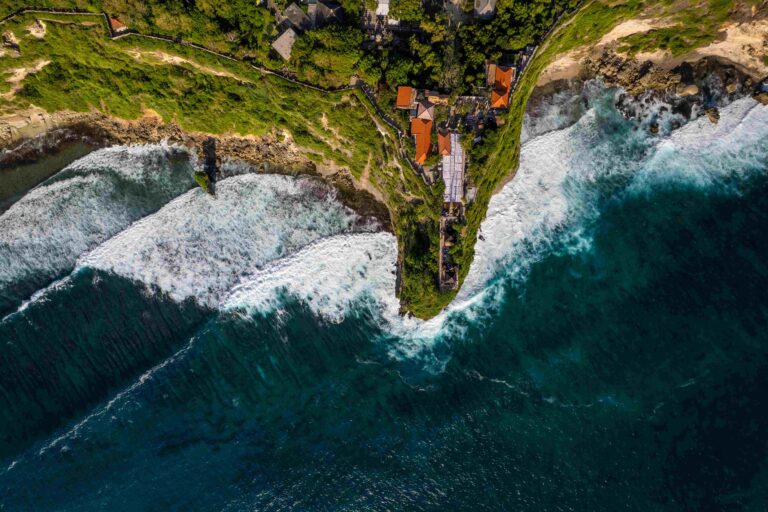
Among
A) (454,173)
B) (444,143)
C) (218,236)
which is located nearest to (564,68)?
(444,143)

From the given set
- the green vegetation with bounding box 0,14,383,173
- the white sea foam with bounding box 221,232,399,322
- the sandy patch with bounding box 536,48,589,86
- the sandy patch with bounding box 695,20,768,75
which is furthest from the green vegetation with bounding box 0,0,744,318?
the white sea foam with bounding box 221,232,399,322

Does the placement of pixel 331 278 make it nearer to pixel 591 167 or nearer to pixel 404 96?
pixel 404 96

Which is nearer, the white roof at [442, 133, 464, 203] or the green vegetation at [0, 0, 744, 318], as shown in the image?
the green vegetation at [0, 0, 744, 318]

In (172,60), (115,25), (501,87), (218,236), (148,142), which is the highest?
(115,25)

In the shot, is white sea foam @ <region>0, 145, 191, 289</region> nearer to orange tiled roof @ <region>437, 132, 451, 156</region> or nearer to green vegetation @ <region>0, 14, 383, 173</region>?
green vegetation @ <region>0, 14, 383, 173</region>

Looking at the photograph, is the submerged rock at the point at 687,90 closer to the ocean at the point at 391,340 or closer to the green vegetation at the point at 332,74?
the ocean at the point at 391,340

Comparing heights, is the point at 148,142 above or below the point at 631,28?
above
